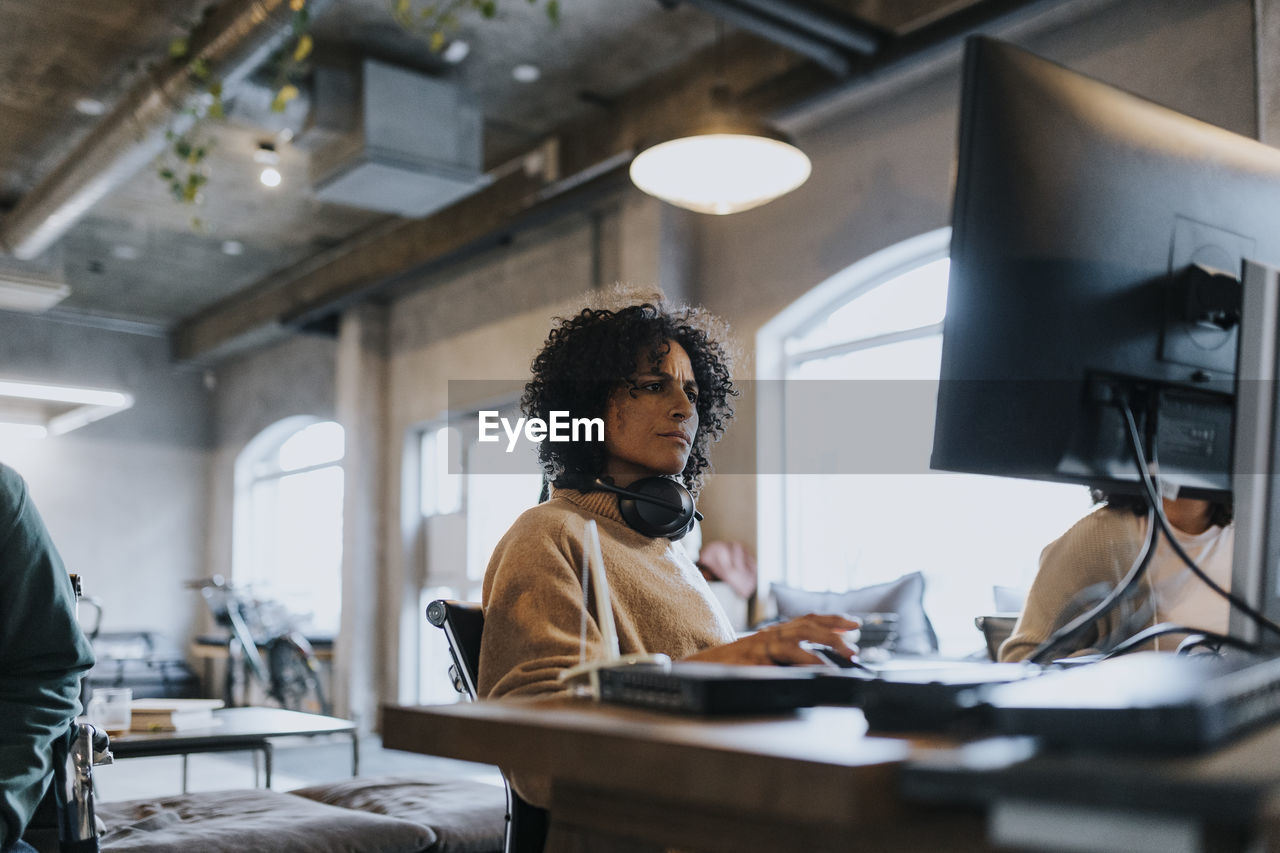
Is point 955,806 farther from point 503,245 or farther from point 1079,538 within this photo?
point 503,245

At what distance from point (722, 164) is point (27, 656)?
3.14 metres

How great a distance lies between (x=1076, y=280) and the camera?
991 millimetres

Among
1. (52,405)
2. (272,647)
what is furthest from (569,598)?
(52,405)

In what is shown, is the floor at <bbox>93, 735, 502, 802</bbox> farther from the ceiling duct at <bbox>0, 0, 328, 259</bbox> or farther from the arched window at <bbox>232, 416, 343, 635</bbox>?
the ceiling duct at <bbox>0, 0, 328, 259</bbox>

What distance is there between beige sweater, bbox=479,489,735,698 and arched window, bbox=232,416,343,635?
8184mm

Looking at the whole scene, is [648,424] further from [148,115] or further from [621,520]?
[148,115]

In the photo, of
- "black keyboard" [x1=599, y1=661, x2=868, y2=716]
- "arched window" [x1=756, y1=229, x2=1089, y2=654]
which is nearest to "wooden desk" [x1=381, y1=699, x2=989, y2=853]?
"black keyboard" [x1=599, y1=661, x2=868, y2=716]

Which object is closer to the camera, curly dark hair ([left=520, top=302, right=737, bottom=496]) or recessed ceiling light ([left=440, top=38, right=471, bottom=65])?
curly dark hair ([left=520, top=302, right=737, bottom=496])

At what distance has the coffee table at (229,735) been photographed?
9.62 ft

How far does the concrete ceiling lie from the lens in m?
5.16

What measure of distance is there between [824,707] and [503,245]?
655cm

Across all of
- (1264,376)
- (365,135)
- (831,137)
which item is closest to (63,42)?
(365,135)

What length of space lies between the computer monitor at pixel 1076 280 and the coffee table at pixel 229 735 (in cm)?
251

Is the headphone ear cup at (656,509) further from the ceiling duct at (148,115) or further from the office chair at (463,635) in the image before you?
the ceiling duct at (148,115)
